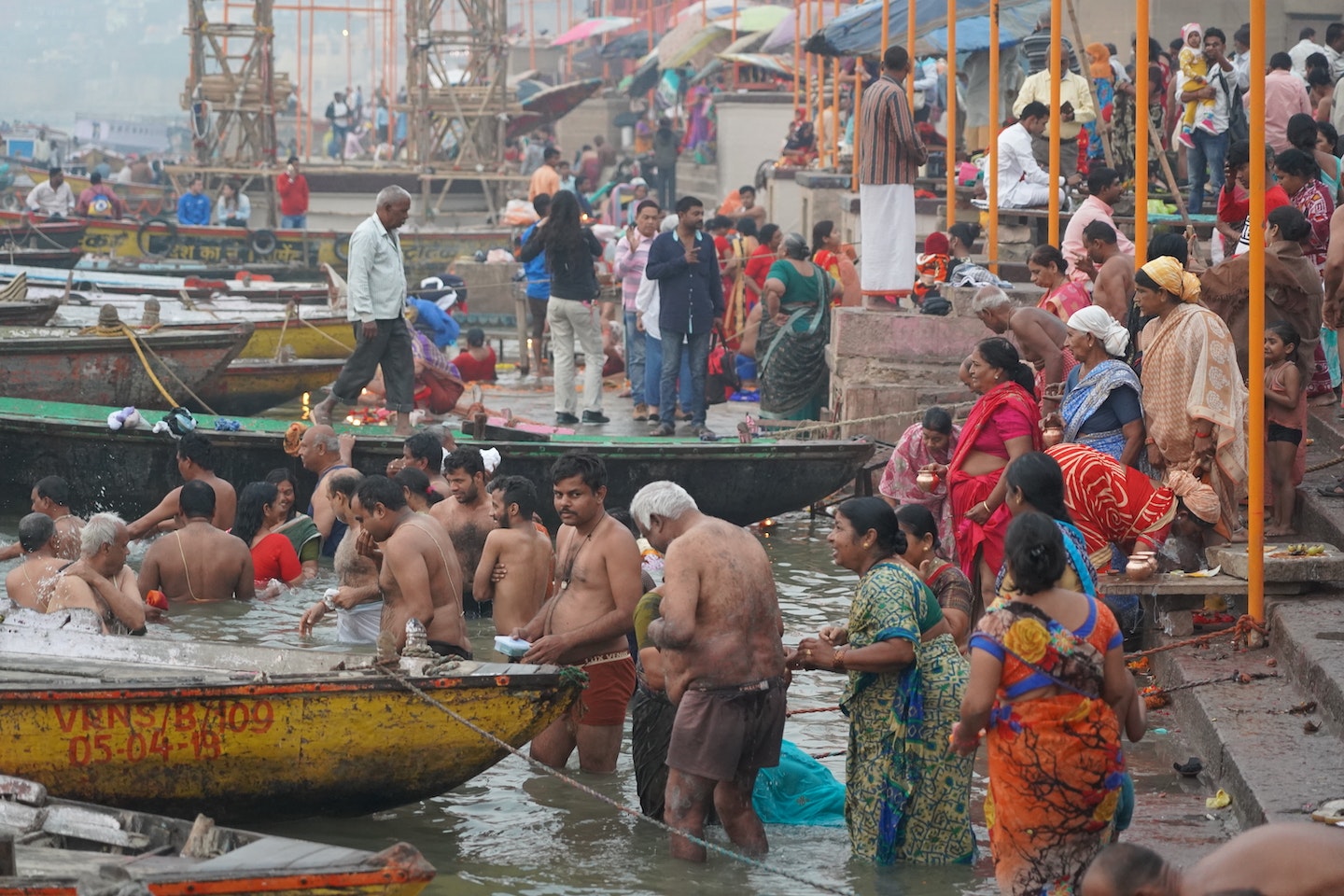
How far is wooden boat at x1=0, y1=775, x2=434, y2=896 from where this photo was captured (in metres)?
4.87

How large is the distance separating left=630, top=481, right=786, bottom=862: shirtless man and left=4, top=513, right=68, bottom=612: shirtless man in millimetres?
3785

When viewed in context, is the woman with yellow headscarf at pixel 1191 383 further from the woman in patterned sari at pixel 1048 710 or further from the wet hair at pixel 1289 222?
the woman in patterned sari at pixel 1048 710

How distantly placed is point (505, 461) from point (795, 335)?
3.36m

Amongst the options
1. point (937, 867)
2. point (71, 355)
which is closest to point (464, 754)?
point (937, 867)

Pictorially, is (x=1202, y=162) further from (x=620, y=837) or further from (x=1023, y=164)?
(x=620, y=837)

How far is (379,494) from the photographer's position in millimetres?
7332

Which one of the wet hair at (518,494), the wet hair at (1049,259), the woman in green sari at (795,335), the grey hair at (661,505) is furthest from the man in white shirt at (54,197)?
the grey hair at (661,505)

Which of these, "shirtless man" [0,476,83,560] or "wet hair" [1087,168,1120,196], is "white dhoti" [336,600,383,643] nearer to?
"shirtless man" [0,476,83,560]

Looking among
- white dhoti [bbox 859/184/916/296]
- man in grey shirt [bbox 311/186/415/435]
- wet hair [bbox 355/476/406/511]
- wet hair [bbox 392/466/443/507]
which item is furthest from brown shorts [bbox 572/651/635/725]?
white dhoti [bbox 859/184/916/296]

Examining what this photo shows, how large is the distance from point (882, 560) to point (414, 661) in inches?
76.5

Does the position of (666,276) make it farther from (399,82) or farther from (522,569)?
(399,82)

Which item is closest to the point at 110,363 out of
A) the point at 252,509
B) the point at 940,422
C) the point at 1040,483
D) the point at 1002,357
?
the point at 252,509

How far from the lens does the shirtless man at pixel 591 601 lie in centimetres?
677

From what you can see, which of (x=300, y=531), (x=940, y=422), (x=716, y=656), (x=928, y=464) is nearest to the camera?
(x=716, y=656)
